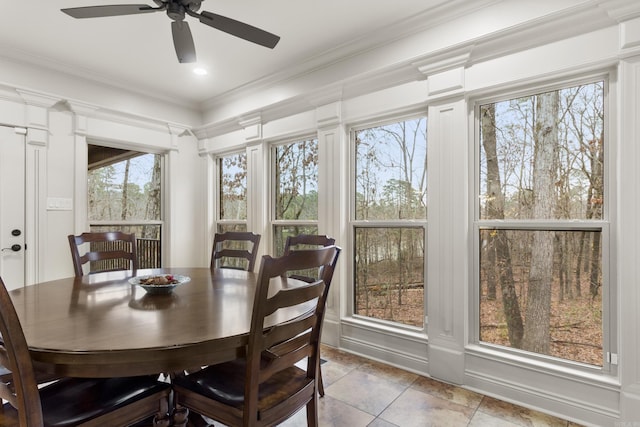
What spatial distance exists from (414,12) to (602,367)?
253cm

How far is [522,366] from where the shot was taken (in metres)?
2.16

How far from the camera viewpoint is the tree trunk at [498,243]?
2.29 meters

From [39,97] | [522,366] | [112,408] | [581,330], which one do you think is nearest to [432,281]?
[522,366]

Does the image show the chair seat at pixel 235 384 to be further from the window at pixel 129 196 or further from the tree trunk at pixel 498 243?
the window at pixel 129 196

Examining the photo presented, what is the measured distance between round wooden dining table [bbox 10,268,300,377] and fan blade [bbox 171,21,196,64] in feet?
4.82

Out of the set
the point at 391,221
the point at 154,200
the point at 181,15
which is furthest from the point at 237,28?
the point at 154,200

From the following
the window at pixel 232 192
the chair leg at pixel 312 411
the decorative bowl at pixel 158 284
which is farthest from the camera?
the window at pixel 232 192

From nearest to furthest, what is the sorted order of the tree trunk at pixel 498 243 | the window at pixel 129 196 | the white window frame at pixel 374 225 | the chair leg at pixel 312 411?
the chair leg at pixel 312 411 → the tree trunk at pixel 498 243 → the white window frame at pixel 374 225 → the window at pixel 129 196

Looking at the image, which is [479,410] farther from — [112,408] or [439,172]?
[112,408]

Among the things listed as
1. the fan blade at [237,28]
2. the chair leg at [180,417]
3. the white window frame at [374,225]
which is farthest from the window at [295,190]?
the chair leg at [180,417]

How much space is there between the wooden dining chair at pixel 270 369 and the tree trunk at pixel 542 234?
59.5 inches

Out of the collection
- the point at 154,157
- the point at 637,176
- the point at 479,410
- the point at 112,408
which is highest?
the point at 154,157

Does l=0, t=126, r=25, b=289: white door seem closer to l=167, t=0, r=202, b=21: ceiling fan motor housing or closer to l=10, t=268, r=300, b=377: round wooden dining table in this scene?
l=10, t=268, r=300, b=377: round wooden dining table

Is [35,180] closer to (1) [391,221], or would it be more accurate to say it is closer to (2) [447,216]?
(1) [391,221]
